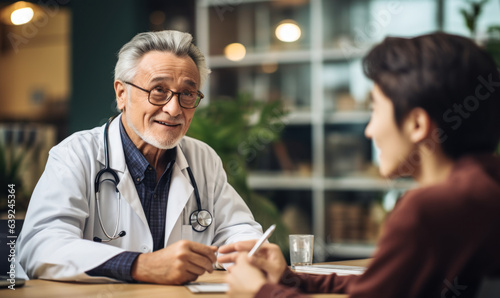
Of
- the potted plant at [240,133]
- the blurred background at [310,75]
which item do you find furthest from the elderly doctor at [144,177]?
the blurred background at [310,75]

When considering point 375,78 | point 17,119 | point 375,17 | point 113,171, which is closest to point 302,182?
point 375,17

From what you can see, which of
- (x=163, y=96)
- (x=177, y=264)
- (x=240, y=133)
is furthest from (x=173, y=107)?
(x=240, y=133)

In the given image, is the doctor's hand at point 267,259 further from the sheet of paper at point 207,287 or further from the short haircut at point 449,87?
the short haircut at point 449,87

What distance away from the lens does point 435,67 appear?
0.94m

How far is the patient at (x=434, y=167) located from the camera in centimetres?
85

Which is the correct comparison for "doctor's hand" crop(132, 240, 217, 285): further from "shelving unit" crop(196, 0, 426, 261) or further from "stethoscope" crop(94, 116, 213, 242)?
"shelving unit" crop(196, 0, 426, 261)

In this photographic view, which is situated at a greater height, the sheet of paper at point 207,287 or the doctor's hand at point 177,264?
the doctor's hand at point 177,264

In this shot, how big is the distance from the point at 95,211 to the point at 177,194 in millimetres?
259

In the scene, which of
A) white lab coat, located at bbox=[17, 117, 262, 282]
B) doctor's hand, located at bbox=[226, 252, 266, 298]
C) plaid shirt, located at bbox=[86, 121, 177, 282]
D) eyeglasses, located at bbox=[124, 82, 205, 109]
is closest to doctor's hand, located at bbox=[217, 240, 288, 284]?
doctor's hand, located at bbox=[226, 252, 266, 298]

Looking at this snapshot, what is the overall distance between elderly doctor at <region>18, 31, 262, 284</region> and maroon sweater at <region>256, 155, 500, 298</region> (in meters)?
0.87

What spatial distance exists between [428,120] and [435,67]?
0.29 ft

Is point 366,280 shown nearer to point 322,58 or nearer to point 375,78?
point 375,78

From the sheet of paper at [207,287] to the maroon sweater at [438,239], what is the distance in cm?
43

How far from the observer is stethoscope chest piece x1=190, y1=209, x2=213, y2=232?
1806 millimetres
